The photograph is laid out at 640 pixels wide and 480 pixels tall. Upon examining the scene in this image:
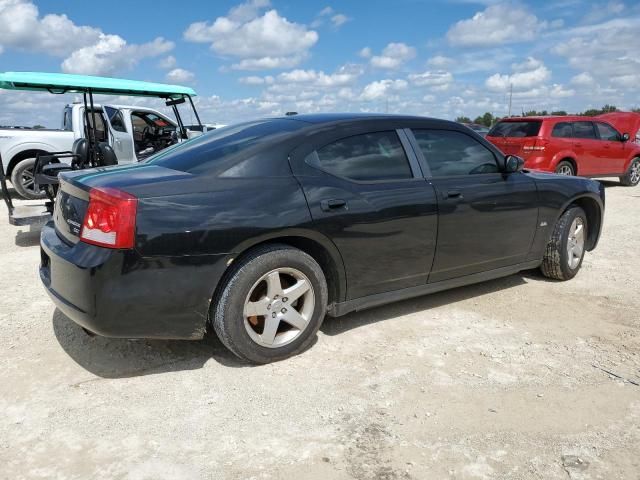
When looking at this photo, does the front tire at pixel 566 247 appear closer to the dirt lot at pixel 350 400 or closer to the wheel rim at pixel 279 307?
the dirt lot at pixel 350 400

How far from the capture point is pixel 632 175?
13539 millimetres

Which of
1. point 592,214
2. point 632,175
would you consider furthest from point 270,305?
point 632,175

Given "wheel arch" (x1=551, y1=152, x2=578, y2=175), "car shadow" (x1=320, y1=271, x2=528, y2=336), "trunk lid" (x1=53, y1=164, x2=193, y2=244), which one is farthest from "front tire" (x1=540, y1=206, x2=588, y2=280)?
"wheel arch" (x1=551, y1=152, x2=578, y2=175)

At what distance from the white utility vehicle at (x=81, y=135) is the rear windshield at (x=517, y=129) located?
6149 millimetres

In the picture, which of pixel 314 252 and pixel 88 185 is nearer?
pixel 88 185

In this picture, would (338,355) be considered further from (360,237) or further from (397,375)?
(360,237)

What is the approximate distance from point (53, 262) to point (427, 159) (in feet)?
8.48

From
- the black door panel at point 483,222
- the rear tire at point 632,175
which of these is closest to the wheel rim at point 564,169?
the rear tire at point 632,175

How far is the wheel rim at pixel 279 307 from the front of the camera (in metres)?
3.23

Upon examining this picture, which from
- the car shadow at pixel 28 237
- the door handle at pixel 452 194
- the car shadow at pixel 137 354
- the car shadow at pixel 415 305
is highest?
the door handle at pixel 452 194

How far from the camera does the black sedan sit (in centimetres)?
289

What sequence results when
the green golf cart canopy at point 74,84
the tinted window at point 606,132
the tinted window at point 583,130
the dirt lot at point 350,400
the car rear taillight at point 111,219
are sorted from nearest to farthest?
the dirt lot at point 350,400 → the car rear taillight at point 111,219 → the green golf cart canopy at point 74,84 → the tinted window at point 583,130 → the tinted window at point 606,132

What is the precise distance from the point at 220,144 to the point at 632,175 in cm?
1302

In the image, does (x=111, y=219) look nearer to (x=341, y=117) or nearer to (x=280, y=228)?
(x=280, y=228)
